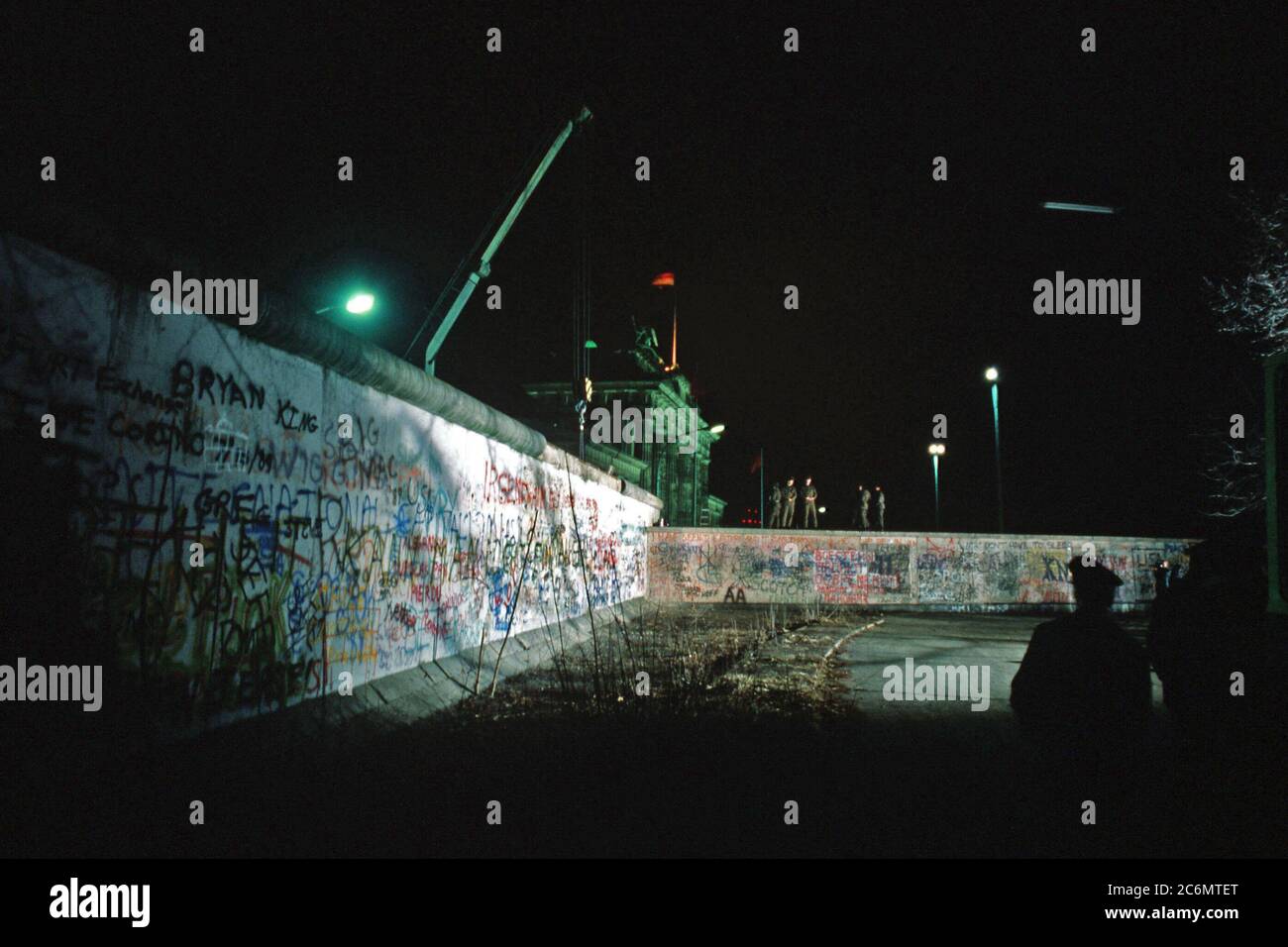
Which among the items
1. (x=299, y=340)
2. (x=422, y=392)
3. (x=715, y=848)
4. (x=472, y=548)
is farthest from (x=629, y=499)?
(x=715, y=848)

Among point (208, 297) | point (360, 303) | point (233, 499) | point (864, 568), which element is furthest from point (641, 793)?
point (864, 568)

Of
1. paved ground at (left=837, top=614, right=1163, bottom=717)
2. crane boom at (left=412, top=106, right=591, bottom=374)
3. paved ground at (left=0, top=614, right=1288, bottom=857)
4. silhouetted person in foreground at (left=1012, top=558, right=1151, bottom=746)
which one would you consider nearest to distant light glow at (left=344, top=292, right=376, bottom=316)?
paved ground at (left=0, top=614, right=1288, bottom=857)

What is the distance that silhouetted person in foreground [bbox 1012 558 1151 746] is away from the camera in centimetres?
363

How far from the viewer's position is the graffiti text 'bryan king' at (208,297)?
185 inches

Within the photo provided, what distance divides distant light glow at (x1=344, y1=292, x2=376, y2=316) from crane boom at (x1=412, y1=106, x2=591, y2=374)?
5.44 metres

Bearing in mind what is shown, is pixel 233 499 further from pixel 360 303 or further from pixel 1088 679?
pixel 1088 679

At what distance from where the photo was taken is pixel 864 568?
23797 mm

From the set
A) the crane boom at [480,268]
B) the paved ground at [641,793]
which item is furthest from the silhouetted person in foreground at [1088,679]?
the crane boom at [480,268]

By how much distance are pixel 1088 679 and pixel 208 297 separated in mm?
5425

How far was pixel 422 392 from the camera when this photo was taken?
7.97 metres

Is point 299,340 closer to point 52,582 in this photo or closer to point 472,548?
point 52,582

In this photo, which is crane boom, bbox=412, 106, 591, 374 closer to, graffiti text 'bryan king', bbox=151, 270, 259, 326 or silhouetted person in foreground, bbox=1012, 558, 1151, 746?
graffiti text 'bryan king', bbox=151, 270, 259, 326

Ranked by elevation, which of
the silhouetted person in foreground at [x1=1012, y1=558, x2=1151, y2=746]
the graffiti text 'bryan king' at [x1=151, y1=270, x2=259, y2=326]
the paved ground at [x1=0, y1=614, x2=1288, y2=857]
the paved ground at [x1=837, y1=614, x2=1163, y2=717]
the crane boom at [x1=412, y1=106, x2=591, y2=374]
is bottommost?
the paved ground at [x1=837, y1=614, x2=1163, y2=717]

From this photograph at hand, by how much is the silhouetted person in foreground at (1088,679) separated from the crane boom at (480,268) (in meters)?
11.0
